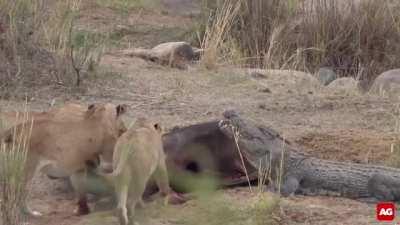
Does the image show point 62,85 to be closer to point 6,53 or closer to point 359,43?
point 6,53

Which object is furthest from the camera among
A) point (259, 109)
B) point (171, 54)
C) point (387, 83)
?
point (171, 54)

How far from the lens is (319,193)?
6.78 meters

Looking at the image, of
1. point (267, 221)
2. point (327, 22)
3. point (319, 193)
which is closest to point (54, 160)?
point (267, 221)

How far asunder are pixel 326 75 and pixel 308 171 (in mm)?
5245

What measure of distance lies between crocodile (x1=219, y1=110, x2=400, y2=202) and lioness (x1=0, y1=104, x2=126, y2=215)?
1.05m

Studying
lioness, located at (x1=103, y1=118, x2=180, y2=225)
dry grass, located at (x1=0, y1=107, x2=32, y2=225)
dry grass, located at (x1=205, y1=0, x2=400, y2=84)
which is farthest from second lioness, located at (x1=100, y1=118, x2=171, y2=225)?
dry grass, located at (x1=205, y1=0, x2=400, y2=84)

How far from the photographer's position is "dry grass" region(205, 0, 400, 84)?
39.9 ft

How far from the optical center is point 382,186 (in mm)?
6621

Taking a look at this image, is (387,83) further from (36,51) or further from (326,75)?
(36,51)

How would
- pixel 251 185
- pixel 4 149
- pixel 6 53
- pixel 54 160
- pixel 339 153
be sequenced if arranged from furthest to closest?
pixel 6 53 → pixel 339 153 → pixel 251 185 → pixel 54 160 → pixel 4 149

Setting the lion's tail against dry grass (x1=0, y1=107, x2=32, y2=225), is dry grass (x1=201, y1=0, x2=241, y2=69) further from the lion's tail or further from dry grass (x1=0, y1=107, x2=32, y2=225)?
dry grass (x1=0, y1=107, x2=32, y2=225)

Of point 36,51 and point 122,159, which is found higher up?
point 36,51

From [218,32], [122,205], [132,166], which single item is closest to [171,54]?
[218,32]

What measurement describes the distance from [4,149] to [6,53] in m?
4.09
